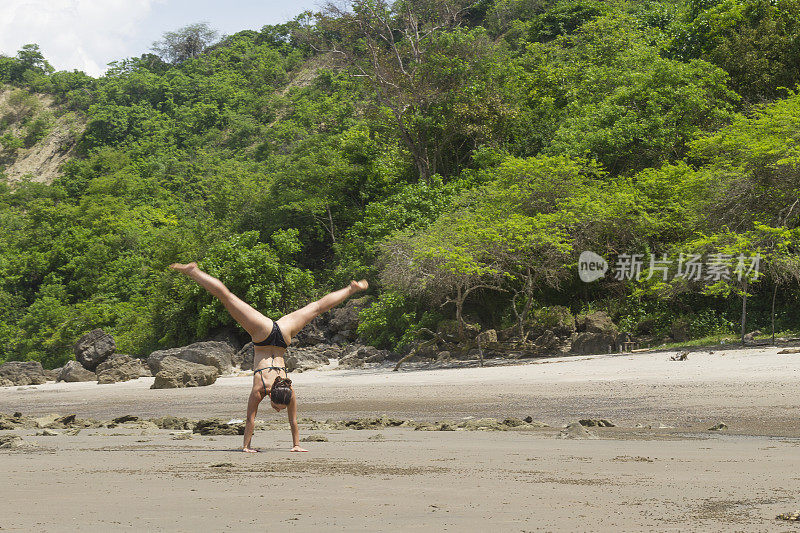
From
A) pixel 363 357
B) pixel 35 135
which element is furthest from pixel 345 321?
pixel 35 135

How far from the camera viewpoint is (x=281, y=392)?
680cm

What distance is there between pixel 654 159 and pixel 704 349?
9.62 meters

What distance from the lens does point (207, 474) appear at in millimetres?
5379

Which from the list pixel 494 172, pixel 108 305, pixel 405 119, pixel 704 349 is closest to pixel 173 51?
pixel 108 305

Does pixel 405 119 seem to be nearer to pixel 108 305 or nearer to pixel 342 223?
pixel 342 223

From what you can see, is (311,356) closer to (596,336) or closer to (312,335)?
(312,335)

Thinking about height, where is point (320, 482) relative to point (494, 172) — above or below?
below

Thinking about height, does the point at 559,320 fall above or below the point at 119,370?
above

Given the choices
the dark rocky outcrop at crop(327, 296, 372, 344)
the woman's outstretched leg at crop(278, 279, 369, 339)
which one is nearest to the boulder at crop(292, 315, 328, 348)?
the dark rocky outcrop at crop(327, 296, 372, 344)

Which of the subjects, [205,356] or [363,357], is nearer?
[363,357]

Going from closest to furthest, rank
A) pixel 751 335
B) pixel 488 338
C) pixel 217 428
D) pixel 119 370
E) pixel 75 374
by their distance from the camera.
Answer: pixel 217 428 < pixel 751 335 < pixel 488 338 < pixel 119 370 < pixel 75 374

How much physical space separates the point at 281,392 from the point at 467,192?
1918 centimetres

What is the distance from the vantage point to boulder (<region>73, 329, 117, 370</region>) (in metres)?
26.0

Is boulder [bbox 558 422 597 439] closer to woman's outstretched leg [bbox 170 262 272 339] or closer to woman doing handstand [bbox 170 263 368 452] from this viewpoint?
woman doing handstand [bbox 170 263 368 452]
